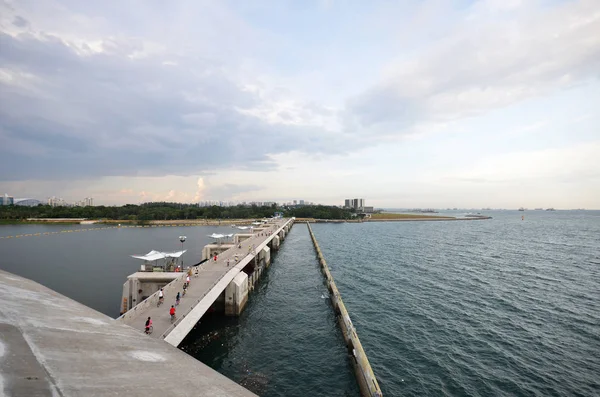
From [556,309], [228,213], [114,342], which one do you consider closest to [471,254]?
[556,309]

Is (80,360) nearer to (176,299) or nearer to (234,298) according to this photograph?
(176,299)

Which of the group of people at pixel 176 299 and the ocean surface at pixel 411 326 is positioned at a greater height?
the group of people at pixel 176 299

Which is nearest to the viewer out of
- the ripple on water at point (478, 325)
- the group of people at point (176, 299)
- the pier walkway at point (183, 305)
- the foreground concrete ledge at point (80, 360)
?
the foreground concrete ledge at point (80, 360)

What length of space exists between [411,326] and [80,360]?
80.5 feet

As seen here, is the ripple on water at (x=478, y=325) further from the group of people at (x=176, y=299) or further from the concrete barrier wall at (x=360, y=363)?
the group of people at (x=176, y=299)

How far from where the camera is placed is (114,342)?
31.7 feet

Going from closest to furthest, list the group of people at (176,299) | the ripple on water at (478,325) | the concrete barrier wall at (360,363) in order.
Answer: the concrete barrier wall at (360,363)
the group of people at (176,299)
the ripple on water at (478,325)

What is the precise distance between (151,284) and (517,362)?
31152 mm

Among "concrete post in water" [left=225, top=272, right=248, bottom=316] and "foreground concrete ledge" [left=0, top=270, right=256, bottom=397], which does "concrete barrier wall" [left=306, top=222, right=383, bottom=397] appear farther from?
"concrete post in water" [left=225, top=272, right=248, bottom=316]

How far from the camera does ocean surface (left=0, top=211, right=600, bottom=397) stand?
1780 centimetres

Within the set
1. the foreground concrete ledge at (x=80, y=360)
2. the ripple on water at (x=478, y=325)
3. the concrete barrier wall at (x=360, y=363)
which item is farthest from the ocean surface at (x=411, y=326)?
the foreground concrete ledge at (x=80, y=360)

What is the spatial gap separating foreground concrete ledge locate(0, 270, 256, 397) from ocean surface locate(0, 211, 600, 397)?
9.42 meters

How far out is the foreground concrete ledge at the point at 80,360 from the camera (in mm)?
5773

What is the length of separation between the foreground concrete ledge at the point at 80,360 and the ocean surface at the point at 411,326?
30.9 feet
